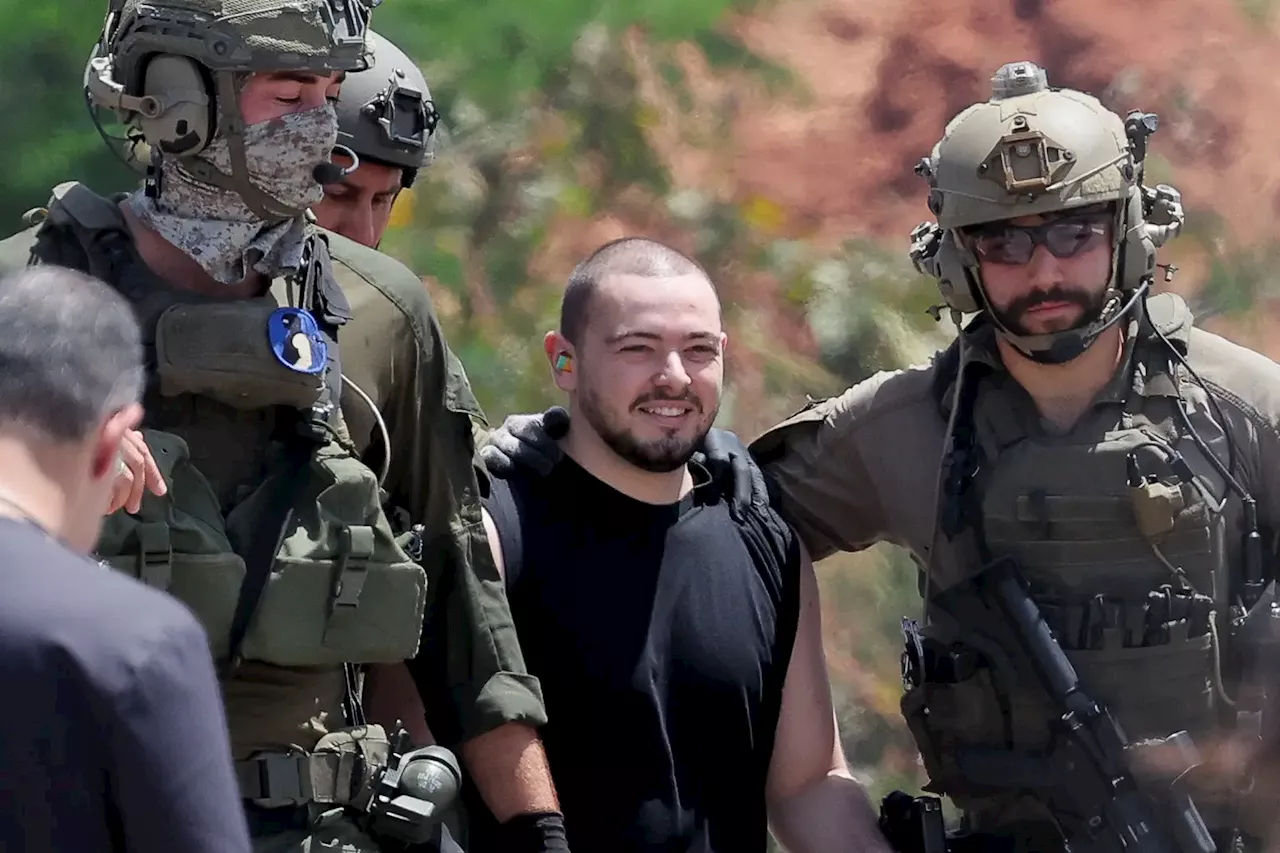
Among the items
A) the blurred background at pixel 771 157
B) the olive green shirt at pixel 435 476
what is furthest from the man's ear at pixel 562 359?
the blurred background at pixel 771 157

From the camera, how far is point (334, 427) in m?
3.60

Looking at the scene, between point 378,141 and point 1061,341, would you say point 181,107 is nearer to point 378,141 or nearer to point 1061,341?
point 378,141

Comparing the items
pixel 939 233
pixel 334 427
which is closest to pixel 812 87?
pixel 939 233

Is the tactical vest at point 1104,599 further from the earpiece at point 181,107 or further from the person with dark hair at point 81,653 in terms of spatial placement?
the person with dark hair at point 81,653

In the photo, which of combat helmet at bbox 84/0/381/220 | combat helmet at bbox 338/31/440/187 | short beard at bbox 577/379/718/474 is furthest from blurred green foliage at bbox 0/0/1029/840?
combat helmet at bbox 84/0/381/220

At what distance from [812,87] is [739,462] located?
2974 mm

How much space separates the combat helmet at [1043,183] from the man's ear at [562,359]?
3.26 ft

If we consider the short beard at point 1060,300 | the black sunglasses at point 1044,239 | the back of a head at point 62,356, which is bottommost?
the back of a head at point 62,356

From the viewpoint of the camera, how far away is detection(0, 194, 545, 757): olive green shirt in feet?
12.2

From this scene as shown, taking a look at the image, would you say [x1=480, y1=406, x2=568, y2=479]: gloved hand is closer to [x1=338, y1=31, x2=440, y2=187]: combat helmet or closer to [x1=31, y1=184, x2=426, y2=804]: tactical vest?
[x1=31, y1=184, x2=426, y2=804]: tactical vest

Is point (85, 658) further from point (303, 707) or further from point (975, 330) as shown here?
point (975, 330)

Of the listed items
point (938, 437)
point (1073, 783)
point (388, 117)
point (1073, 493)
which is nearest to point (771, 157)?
point (388, 117)

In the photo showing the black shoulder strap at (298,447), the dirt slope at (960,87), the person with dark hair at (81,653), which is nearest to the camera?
the person with dark hair at (81,653)

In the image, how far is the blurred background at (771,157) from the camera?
6.49 m
